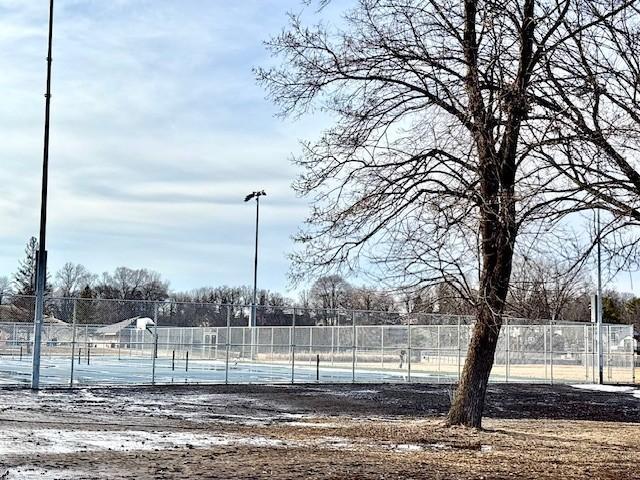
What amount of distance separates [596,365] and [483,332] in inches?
1111

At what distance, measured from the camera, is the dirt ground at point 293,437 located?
11328mm

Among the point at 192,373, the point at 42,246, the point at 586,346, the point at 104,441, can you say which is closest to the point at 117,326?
the point at 192,373

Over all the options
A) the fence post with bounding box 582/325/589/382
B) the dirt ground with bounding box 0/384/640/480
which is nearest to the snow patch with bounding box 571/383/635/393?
the fence post with bounding box 582/325/589/382

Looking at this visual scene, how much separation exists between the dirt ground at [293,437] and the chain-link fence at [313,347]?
33.3 feet

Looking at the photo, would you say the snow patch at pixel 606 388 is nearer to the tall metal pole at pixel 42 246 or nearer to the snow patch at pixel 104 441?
the tall metal pole at pixel 42 246

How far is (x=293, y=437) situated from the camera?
15289 millimetres

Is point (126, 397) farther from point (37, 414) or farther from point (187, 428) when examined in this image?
point (187, 428)

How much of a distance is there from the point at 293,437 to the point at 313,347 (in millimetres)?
20671

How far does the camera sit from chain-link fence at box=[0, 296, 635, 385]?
36.8 metres

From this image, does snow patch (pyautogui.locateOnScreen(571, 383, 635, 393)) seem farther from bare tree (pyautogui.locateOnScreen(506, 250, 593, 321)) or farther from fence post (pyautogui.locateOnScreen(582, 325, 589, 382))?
bare tree (pyautogui.locateOnScreen(506, 250, 593, 321))

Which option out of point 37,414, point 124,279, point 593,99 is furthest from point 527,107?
point 124,279

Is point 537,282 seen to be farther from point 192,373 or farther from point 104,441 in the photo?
point 192,373

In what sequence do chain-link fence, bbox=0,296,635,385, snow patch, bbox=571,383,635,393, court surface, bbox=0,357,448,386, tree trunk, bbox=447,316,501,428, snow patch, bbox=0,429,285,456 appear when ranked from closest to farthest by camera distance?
snow patch, bbox=0,429,285,456, tree trunk, bbox=447,316,501,428, court surface, bbox=0,357,448,386, snow patch, bbox=571,383,635,393, chain-link fence, bbox=0,296,635,385

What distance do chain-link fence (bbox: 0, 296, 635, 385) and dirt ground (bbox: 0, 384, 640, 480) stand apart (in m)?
10.1
